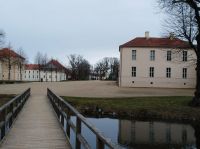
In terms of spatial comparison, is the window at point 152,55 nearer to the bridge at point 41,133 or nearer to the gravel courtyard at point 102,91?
the gravel courtyard at point 102,91

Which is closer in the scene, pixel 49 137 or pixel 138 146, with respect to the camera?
pixel 49 137

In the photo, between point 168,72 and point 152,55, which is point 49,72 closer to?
point 152,55

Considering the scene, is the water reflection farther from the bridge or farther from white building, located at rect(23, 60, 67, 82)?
white building, located at rect(23, 60, 67, 82)

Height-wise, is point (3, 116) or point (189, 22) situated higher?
point (189, 22)

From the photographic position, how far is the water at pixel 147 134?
17656mm

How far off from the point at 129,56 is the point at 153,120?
33245 millimetres

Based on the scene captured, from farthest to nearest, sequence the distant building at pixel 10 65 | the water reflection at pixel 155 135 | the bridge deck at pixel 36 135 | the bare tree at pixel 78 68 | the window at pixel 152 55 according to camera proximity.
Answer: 1. the bare tree at pixel 78 68
2. the distant building at pixel 10 65
3. the window at pixel 152 55
4. the water reflection at pixel 155 135
5. the bridge deck at pixel 36 135

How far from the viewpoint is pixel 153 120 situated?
25875 mm

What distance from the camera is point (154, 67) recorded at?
5862 cm

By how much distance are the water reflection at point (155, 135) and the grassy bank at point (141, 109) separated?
3.10m

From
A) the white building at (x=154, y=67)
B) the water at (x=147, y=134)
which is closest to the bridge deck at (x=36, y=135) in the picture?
the water at (x=147, y=134)

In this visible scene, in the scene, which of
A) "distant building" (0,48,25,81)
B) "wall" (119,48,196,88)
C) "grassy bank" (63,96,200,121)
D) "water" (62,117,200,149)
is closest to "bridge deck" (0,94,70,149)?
"water" (62,117,200,149)

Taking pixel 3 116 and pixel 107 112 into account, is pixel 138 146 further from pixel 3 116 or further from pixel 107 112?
pixel 107 112

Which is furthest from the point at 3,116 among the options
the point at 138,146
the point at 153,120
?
the point at 153,120
